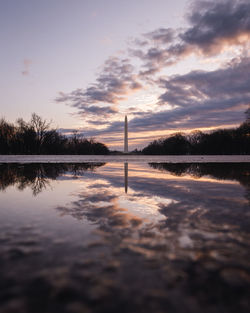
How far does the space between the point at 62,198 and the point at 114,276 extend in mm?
4392

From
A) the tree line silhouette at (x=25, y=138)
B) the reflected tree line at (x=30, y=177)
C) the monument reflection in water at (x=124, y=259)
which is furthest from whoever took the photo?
the tree line silhouette at (x=25, y=138)

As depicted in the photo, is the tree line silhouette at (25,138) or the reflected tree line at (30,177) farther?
the tree line silhouette at (25,138)

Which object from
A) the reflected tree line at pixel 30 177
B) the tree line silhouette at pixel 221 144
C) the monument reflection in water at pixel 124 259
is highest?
the tree line silhouette at pixel 221 144

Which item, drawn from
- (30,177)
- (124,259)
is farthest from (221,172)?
(124,259)

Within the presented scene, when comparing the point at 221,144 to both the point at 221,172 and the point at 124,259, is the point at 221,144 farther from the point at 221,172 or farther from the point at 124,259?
the point at 124,259

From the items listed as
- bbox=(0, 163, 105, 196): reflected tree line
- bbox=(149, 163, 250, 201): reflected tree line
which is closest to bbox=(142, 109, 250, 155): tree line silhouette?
bbox=(149, 163, 250, 201): reflected tree line

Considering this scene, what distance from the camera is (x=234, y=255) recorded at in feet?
9.18

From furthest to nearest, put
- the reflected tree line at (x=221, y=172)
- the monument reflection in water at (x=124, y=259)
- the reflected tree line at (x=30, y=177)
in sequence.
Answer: the reflected tree line at (x=221, y=172) → the reflected tree line at (x=30, y=177) → the monument reflection in water at (x=124, y=259)

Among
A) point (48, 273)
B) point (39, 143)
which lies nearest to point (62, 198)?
point (48, 273)

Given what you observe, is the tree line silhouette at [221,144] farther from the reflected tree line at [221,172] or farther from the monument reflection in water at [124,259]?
the monument reflection in water at [124,259]

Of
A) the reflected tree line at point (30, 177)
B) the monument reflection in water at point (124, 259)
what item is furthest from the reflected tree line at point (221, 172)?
the reflected tree line at point (30, 177)

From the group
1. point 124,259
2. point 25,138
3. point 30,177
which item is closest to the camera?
point 124,259

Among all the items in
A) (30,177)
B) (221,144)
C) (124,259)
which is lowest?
(124,259)

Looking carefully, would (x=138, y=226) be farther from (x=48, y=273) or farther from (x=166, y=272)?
(x=48, y=273)
